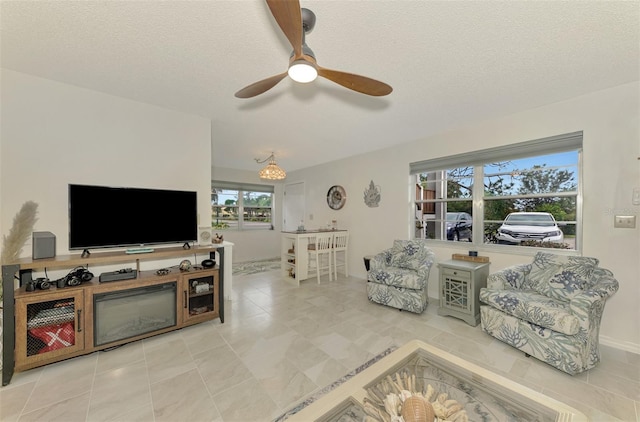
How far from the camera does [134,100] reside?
261 cm

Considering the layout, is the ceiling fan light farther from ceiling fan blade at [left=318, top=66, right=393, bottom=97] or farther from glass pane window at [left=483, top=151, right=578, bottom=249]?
glass pane window at [left=483, top=151, right=578, bottom=249]

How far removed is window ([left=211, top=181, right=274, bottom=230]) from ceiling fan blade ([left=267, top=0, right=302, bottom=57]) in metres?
5.19

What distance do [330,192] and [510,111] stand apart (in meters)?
3.45

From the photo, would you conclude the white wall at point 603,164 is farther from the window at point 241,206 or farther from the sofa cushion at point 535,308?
the window at point 241,206

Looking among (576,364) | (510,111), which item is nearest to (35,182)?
(576,364)

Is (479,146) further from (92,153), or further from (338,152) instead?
(92,153)

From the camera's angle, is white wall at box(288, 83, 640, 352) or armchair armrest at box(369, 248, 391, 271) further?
armchair armrest at box(369, 248, 391, 271)

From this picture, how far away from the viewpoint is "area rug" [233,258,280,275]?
5.21 metres

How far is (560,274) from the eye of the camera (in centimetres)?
232

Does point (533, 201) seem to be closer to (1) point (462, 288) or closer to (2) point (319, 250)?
(1) point (462, 288)

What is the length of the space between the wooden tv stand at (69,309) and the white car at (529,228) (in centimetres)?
386

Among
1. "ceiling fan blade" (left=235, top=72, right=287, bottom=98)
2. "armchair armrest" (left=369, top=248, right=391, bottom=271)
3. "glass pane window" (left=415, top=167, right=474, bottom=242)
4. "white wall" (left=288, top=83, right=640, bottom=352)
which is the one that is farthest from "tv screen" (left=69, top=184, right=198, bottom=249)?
"white wall" (left=288, top=83, right=640, bottom=352)

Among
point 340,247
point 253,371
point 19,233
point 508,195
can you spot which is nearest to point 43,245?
point 19,233

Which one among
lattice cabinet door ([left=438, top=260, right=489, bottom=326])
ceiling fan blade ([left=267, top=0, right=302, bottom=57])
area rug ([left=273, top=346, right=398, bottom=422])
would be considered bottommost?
area rug ([left=273, top=346, right=398, bottom=422])
